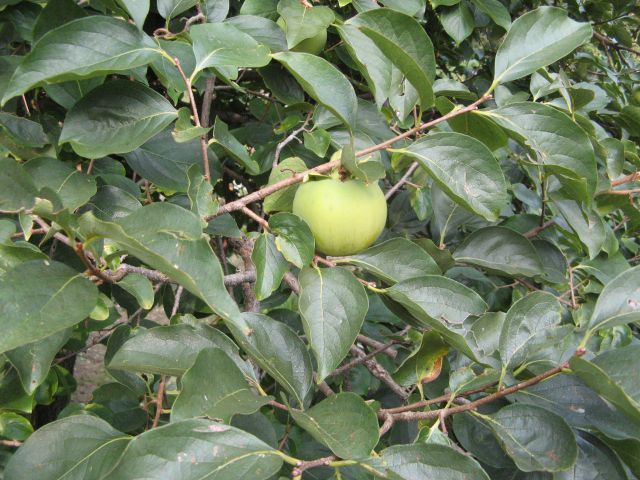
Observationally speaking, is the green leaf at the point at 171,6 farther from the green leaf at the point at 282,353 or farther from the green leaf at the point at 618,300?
the green leaf at the point at 618,300

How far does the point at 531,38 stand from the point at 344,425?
2.55 ft

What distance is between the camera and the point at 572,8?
2.36 meters

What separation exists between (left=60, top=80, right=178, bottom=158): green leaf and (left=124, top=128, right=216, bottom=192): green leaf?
199 millimetres

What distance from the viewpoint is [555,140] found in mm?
976

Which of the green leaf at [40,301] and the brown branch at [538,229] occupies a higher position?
the green leaf at [40,301]

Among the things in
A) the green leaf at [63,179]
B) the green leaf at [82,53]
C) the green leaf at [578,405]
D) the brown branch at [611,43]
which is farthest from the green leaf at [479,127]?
the brown branch at [611,43]

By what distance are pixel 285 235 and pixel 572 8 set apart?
79.7 inches

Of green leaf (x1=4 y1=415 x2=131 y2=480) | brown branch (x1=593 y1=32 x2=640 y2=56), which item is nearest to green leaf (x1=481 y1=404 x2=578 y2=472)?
green leaf (x1=4 y1=415 x2=131 y2=480)

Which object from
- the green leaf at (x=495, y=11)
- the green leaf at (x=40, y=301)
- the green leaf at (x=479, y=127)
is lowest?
the green leaf at (x=40, y=301)

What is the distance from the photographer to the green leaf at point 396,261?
40.4 inches

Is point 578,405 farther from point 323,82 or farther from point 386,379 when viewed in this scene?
point 323,82

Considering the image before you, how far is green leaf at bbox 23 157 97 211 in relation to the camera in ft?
3.13

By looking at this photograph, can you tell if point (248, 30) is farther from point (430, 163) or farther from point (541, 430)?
point (541, 430)

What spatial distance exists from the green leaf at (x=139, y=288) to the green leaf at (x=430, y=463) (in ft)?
1.34
